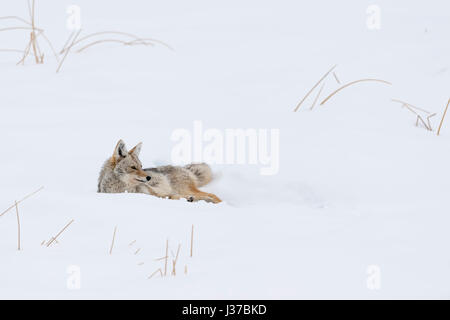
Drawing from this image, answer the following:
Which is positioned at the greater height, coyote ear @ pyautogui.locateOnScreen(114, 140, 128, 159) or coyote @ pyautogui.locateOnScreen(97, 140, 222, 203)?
coyote ear @ pyautogui.locateOnScreen(114, 140, 128, 159)

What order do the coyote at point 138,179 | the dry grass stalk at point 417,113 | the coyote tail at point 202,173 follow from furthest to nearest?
the dry grass stalk at point 417,113, the coyote tail at point 202,173, the coyote at point 138,179

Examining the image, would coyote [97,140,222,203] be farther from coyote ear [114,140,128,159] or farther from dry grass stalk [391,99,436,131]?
dry grass stalk [391,99,436,131]

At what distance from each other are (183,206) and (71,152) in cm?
135

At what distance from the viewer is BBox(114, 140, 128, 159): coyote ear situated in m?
5.59

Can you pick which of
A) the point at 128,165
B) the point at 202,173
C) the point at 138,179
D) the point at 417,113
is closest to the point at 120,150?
the point at 128,165

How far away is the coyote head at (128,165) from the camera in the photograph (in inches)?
219

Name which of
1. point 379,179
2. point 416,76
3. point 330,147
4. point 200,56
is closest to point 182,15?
point 200,56

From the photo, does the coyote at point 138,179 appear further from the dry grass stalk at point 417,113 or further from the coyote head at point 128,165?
the dry grass stalk at point 417,113

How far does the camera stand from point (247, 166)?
589 centimetres

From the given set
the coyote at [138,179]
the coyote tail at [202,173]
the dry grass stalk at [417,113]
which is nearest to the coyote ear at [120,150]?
the coyote at [138,179]

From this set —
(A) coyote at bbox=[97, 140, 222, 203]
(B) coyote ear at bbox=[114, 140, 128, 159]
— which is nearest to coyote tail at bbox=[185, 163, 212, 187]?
(A) coyote at bbox=[97, 140, 222, 203]

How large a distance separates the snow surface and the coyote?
18 cm

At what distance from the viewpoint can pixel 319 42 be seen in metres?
8.22

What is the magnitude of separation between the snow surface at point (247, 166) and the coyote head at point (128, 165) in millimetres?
319
